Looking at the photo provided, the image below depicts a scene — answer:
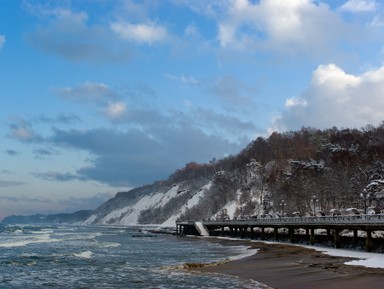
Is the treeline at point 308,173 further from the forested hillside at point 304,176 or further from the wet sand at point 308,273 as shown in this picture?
the wet sand at point 308,273

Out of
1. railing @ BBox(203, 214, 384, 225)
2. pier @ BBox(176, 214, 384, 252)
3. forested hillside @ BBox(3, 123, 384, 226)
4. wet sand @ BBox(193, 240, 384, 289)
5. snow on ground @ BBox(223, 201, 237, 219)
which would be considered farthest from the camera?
snow on ground @ BBox(223, 201, 237, 219)

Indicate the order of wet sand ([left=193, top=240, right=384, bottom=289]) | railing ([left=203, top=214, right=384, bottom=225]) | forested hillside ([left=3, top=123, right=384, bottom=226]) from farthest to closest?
forested hillside ([left=3, top=123, right=384, bottom=226]) < railing ([left=203, top=214, right=384, bottom=225]) < wet sand ([left=193, top=240, right=384, bottom=289])

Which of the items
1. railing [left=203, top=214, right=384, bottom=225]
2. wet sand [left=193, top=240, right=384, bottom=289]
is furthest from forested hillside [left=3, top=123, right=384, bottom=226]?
wet sand [left=193, top=240, right=384, bottom=289]

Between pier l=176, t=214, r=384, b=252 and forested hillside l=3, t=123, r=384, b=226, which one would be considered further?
forested hillside l=3, t=123, r=384, b=226

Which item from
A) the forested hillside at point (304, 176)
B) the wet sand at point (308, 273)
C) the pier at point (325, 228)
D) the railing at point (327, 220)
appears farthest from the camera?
the forested hillside at point (304, 176)

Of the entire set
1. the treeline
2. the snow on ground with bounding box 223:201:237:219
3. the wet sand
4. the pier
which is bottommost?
the wet sand

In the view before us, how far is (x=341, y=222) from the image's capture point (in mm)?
46812

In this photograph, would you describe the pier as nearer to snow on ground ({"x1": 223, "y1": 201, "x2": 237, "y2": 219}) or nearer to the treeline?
the treeline

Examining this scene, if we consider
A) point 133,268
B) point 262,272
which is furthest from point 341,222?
point 133,268

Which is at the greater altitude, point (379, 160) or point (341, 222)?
point (379, 160)

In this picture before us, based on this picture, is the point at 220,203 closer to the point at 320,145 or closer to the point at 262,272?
the point at 320,145

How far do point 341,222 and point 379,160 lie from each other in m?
47.6

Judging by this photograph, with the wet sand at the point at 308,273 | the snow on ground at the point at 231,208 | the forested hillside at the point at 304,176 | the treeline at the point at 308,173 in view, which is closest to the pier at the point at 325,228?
the forested hillside at the point at 304,176

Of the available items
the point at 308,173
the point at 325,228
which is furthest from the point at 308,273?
the point at 308,173
